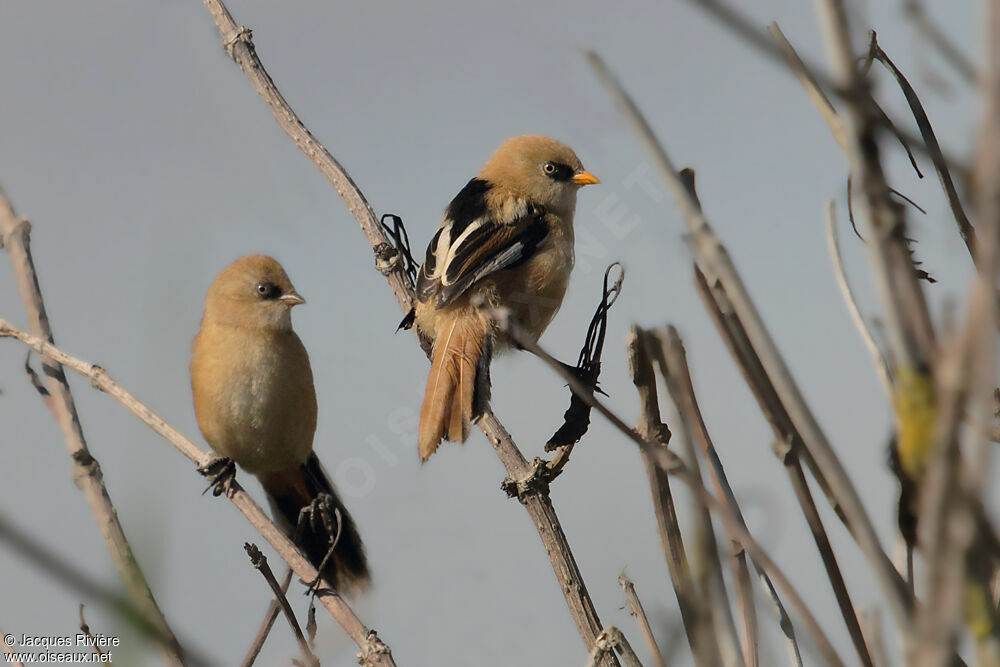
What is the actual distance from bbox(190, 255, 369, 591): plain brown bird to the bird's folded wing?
0.91m

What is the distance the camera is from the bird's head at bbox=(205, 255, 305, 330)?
476 cm

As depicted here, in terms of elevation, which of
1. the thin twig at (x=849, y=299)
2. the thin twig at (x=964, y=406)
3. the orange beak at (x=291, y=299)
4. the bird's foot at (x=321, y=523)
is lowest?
the thin twig at (x=964, y=406)

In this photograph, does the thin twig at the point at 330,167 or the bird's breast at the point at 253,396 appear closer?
the thin twig at the point at 330,167

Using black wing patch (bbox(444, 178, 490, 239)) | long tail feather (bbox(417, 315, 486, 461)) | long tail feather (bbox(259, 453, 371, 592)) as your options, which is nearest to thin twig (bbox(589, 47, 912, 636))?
long tail feather (bbox(417, 315, 486, 461))

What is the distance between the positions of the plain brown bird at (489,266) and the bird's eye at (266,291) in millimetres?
932

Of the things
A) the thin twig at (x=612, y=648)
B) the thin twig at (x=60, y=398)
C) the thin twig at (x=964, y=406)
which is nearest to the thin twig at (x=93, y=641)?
the thin twig at (x=60, y=398)

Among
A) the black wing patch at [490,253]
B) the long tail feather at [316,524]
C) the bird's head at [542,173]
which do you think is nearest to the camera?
the black wing patch at [490,253]

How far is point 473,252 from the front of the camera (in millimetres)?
4328

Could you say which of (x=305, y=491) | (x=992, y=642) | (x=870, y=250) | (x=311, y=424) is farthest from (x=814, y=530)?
(x=305, y=491)

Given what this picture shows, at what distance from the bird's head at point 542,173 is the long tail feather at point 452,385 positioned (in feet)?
3.65

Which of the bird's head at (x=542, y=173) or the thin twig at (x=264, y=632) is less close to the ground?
the bird's head at (x=542, y=173)

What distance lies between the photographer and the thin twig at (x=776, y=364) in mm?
955

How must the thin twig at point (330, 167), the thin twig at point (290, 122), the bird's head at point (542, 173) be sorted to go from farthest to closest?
1. the bird's head at point (542, 173)
2. the thin twig at point (290, 122)
3. the thin twig at point (330, 167)

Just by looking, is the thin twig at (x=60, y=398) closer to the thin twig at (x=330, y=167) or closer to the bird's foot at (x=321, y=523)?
the bird's foot at (x=321, y=523)
